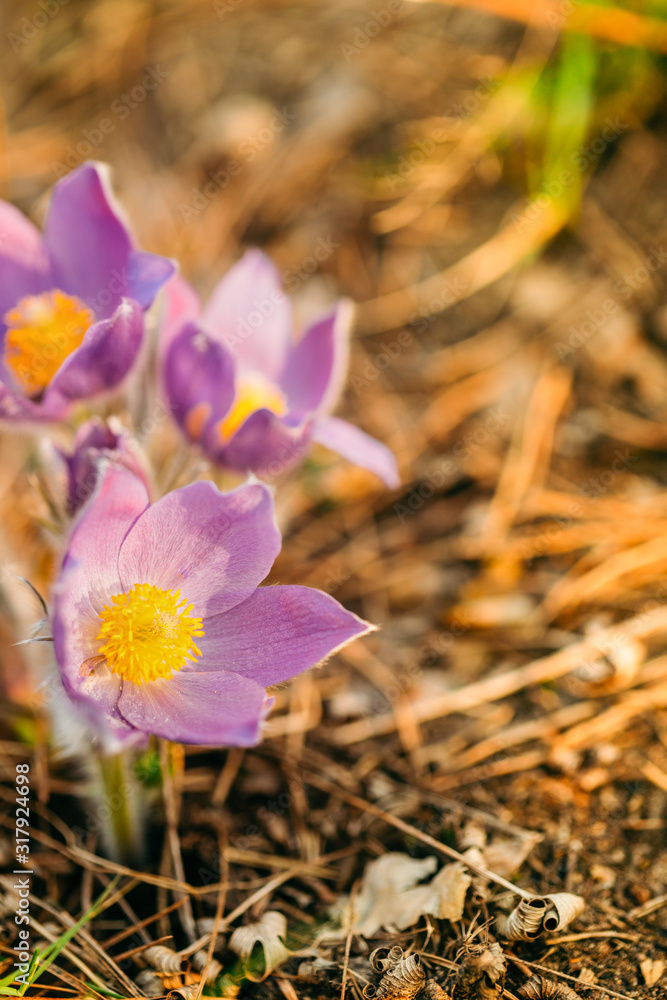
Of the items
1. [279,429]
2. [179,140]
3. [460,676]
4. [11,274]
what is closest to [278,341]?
[279,429]

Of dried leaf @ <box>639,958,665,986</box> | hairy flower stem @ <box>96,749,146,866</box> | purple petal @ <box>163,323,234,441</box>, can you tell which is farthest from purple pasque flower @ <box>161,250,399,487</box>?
dried leaf @ <box>639,958,665,986</box>

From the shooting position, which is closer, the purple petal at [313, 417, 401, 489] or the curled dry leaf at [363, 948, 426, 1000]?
the curled dry leaf at [363, 948, 426, 1000]

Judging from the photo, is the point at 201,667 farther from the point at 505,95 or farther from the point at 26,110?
the point at 26,110

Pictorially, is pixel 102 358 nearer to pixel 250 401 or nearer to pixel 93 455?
pixel 93 455

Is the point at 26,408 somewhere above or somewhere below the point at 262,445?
above

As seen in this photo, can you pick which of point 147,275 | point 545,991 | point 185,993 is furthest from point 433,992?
point 147,275

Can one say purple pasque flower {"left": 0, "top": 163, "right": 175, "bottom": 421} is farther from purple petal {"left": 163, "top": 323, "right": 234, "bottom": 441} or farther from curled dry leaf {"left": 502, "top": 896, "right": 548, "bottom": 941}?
curled dry leaf {"left": 502, "top": 896, "right": 548, "bottom": 941}
